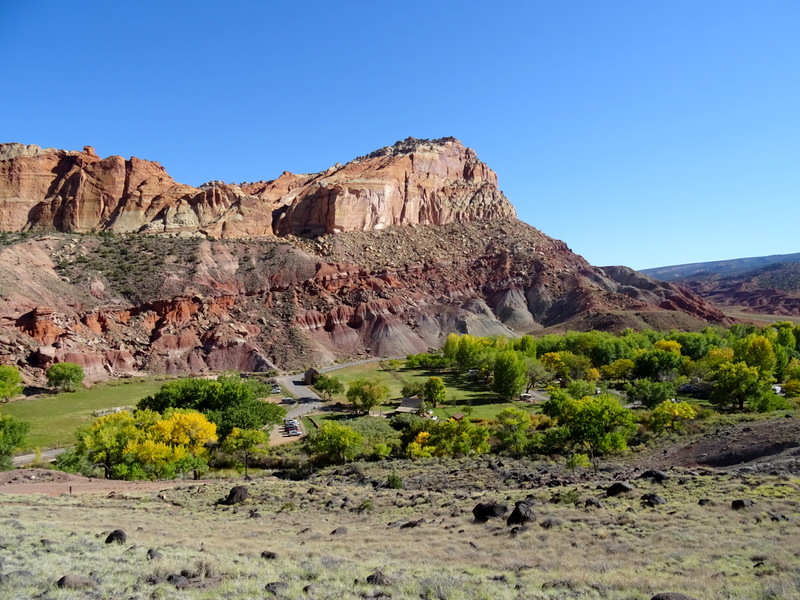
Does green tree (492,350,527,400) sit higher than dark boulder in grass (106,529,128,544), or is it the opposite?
dark boulder in grass (106,529,128,544)

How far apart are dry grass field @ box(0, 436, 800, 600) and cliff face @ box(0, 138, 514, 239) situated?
306 feet

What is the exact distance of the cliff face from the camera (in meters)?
106

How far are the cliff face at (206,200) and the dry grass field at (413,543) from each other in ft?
306

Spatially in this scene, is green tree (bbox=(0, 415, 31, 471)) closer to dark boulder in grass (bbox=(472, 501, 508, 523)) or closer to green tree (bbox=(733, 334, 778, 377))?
dark boulder in grass (bbox=(472, 501, 508, 523))

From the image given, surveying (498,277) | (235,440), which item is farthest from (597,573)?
(498,277)

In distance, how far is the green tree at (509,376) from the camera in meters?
59.6

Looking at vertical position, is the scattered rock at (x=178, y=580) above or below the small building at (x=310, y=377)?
above

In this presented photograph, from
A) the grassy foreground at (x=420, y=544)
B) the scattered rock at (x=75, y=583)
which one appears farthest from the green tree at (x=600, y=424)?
the scattered rock at (x=75, y=583)

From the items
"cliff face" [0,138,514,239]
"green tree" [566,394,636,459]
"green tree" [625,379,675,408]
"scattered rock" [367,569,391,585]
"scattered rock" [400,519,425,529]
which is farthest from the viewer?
"cliff face" [0,138,514,239]

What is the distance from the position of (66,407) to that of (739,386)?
68.6 meters

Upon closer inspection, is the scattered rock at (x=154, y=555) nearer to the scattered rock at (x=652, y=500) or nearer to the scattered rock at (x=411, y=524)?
the scattered rock at (x=411, y=524)

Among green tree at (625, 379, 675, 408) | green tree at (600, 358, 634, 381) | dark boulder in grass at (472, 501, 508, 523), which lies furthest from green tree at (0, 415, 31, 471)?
green tree at (600, 358, 634, 381)

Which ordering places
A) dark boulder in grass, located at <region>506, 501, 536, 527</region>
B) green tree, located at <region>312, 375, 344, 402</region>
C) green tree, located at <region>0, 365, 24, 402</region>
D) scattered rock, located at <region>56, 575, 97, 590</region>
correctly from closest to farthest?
scattered rock, located at <region>56, 575, 97, 590</region> → dark boulder in grass, located at <region>506, 501, 536, 527</region> → green tree, located at <region>0, 365, 24, 402</region> → green tree, located at <region>312, 375, 344, 402</region>

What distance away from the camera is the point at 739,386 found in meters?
49.2
